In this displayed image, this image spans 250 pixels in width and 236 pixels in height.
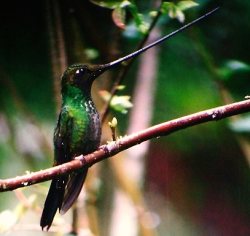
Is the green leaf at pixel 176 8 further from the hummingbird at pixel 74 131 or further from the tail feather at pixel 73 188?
the tail feather at pixel 73 188

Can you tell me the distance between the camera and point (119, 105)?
4.10 ft

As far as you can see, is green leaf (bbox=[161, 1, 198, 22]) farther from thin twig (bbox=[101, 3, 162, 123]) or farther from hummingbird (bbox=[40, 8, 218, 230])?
hummingbird (bbox=[40, 8, 218, 230])

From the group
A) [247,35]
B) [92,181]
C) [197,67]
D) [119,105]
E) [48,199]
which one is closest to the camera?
[48,199]

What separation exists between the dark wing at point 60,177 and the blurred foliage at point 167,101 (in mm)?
391

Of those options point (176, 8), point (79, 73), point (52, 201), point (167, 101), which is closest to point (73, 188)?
point (52, 201)

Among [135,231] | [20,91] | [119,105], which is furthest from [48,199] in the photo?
[20,91]

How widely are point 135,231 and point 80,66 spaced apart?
557 millimetres

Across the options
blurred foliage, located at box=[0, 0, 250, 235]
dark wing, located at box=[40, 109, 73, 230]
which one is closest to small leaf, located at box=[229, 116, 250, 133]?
blurred foliage, located at box=[0, 0, 250, 235]

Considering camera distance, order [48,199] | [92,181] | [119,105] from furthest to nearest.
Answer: [92,181] → [119,105] → [48,199]

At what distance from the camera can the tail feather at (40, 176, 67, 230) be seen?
113cm

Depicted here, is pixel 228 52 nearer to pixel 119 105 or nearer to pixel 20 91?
pixel 119 105

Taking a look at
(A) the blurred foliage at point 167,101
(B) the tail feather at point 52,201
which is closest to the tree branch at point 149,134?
(B) the tail feather at point 52,201

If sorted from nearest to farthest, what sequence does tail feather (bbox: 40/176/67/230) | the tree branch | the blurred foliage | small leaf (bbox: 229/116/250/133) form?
the tree branch < tail feather (bbox: 40/176/67/230) < small leaf (bbox: 229/116/250/133) < the blurred foliage

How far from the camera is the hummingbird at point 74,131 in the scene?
115 cm
